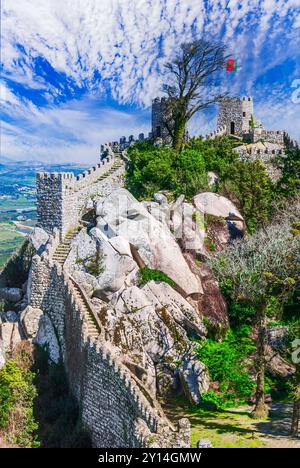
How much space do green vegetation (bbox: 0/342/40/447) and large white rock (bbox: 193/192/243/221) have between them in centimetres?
1276

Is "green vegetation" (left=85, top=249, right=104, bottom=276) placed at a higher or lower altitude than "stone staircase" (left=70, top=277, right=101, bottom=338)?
higher

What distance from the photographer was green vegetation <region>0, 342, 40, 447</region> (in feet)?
61.5

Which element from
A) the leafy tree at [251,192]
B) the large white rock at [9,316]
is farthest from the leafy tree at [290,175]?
the large white rock at [9,316]

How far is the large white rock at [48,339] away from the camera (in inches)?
874

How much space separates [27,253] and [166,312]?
8.67 m

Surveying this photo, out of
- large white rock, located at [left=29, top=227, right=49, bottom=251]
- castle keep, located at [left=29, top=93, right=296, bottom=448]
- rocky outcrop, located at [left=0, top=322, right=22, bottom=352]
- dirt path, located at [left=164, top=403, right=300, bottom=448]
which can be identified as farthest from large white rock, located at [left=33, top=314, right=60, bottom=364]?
dirt path, located at [left=164, top=403, right=300, bottom=448]

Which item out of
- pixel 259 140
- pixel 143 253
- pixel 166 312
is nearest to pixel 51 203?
pixel 143 253

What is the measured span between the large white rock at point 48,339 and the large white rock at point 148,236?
5.02 m

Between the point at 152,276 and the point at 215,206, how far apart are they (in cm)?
741

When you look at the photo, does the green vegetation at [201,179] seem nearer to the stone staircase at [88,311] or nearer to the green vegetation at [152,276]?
the green vegetation at [152,276]

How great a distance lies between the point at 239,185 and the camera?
3050 cm

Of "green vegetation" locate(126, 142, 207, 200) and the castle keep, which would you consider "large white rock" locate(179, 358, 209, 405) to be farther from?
"green vegetation" locate(126, 142, 207, 200)
